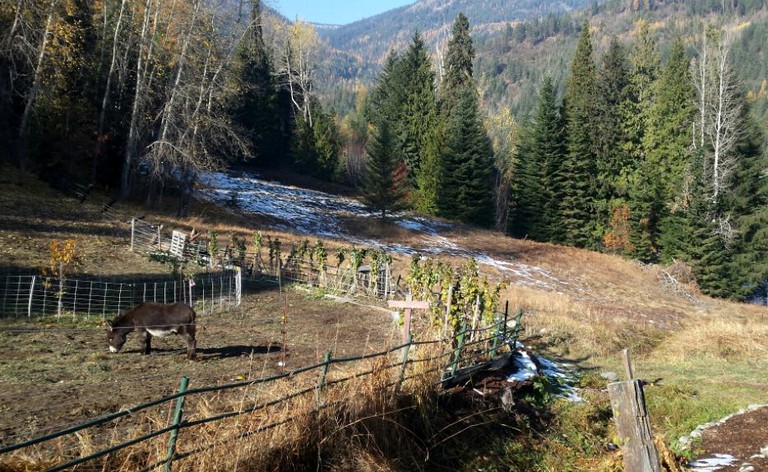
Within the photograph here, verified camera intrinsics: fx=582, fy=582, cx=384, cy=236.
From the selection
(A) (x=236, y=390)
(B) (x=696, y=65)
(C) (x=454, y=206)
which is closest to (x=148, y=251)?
(A) (x=236, y=390)

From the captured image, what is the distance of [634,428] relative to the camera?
5512 millimetres

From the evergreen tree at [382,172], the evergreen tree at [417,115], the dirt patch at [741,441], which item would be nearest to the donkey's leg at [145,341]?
the dirt patch at [741,441]

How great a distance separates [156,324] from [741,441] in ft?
33.4

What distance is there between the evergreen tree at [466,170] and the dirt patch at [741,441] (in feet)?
122

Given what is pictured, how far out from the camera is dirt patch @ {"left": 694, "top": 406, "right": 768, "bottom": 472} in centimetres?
805

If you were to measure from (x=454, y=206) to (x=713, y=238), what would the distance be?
18.9 m

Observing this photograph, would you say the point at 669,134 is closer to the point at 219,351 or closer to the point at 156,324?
the point at 219,351

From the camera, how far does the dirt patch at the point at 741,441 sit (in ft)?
26.4

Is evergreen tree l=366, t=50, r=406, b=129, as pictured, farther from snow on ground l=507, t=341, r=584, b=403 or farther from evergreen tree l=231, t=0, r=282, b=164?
snow on ground l=507, t=341, r=584, b=403

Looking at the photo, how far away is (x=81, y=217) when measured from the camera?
27.2 meters

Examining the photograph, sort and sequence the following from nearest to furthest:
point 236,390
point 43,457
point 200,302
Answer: point 43,457
point 236,390
point 200,302

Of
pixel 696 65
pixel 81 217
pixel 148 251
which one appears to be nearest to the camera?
pixel 148 251

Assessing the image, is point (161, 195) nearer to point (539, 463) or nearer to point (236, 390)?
point (236, 390)

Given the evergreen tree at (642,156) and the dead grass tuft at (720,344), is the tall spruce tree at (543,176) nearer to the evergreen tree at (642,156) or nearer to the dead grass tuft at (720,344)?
the evergreen tree at (642,156)
